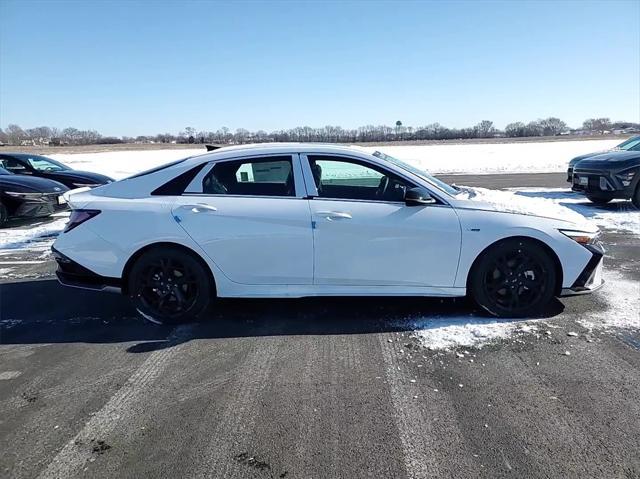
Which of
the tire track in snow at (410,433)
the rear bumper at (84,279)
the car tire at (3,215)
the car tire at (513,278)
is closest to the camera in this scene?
the tire track in snow at (410,433)

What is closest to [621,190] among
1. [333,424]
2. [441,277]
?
[441,277]

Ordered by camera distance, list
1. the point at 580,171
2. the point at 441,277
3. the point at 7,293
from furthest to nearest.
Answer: the point at 580,171 → the point at 7,293 → the point at 441,277

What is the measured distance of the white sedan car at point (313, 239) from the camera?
Answer: 400 centimetres

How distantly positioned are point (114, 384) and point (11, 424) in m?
0.61

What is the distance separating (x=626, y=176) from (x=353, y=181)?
8.26 metres

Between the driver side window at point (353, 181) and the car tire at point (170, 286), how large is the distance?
4.28 ft

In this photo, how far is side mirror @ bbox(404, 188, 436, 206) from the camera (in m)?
3.99

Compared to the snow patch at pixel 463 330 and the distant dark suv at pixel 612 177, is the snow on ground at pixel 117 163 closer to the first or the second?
the distant dark suv at pixel 612 177

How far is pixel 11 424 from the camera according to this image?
2705 mm

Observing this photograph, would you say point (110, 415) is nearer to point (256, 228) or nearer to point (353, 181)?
point (256, 228)

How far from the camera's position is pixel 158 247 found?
4082mm

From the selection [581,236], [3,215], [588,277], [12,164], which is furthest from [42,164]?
[588,277]

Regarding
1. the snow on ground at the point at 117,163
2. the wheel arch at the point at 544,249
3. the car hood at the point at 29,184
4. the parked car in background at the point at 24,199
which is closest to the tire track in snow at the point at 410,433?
the wheel arch at the point at 544,249

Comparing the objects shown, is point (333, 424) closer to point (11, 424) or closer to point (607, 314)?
point (11, 424)
